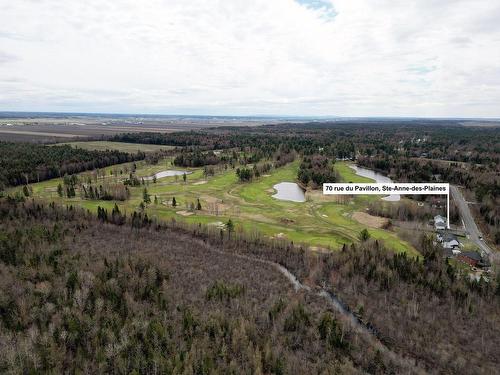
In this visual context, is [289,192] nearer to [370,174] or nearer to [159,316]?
[370,174]

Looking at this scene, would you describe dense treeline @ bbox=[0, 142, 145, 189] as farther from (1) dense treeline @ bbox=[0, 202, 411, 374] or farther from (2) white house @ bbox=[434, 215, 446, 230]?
(2) white house @ bbox=[434, 215, 446, 230]

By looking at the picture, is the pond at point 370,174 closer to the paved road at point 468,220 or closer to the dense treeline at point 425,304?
the paved road at point 468,220

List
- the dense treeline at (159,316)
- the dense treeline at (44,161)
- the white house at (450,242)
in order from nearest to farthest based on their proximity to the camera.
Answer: the dense treeline at (159,316) < the white house at (450,242) < the dense treeline at (44,161)

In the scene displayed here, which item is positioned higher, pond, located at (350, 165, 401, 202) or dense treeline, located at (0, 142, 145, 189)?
dense treeline, located at (0, 142, 145, 189)

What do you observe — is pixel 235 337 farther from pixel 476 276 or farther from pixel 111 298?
pixel 476 276

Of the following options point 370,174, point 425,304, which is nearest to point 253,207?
point 425,304

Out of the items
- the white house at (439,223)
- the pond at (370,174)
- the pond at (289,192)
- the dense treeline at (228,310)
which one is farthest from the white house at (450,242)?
the pond at (370,174)

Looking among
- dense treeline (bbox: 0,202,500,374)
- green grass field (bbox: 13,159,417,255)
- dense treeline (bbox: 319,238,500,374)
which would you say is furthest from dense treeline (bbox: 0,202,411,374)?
green grass field (bbox: 13,159,417,255)
